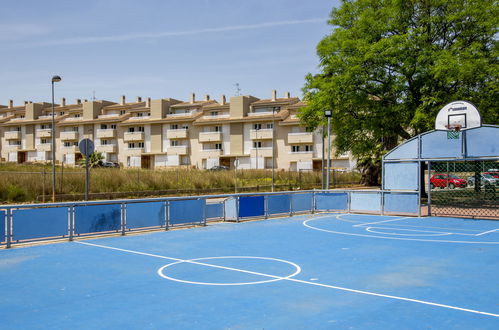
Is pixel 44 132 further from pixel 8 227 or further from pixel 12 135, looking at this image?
pixel 8 227

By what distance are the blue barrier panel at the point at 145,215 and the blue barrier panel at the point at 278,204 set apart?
18.2 feet

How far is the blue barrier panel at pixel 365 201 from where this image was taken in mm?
22453

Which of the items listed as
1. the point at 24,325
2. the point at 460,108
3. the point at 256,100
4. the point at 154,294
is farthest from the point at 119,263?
the point at 256,100

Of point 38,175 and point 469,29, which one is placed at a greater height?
point 469,29

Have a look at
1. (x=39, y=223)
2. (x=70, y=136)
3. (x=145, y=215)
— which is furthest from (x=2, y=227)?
(x=70, y=136)

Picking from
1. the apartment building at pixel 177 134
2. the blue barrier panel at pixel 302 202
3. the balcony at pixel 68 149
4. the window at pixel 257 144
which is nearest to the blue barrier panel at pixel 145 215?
the blue barrier panel at pixel 302 202

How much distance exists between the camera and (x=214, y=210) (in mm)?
19406

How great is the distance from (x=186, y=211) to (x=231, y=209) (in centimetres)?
242

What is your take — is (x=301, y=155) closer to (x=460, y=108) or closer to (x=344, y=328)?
(x=460, y=108)

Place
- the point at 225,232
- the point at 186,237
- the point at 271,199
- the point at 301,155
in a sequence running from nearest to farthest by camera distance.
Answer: the point at 186,237, the point at 225,232, the point at 271,199, the point at 301,155

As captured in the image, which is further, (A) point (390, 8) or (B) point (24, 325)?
(A) point (390, 8)

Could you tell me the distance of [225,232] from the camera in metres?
16.7

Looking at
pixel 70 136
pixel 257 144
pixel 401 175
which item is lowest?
pixel 401 175

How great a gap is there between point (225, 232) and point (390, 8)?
17952mm
